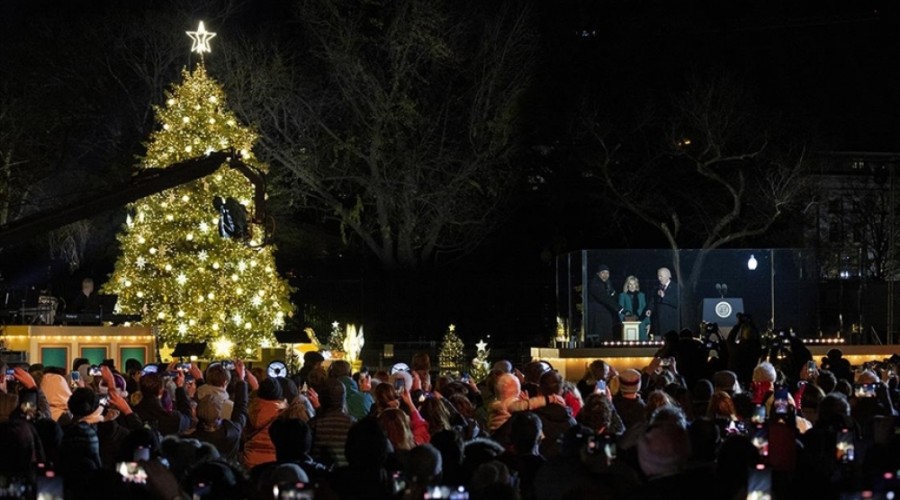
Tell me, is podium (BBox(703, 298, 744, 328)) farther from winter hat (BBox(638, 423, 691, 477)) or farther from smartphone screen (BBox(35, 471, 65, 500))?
smartphone screen (BBox(35, 471, 65, 500))

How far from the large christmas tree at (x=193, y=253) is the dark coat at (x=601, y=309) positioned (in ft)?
24.7

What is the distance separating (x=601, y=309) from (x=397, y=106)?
14097 millimetres

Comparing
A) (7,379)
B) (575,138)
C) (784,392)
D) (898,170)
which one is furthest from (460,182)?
(784,392)

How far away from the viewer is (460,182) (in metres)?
48.1

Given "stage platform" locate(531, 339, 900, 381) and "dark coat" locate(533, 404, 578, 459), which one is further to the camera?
"stage platform" locate(531, 339, 900, 381)

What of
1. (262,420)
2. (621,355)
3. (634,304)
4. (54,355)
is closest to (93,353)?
(54,355)

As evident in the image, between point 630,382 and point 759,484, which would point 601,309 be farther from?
point 759,484

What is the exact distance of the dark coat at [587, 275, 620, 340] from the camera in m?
34.6

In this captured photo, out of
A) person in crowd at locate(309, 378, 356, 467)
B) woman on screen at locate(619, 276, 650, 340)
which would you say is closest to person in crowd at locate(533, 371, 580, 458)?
person in crowd at locate(309, 378, 356, 467)

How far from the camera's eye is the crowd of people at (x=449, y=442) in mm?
8188

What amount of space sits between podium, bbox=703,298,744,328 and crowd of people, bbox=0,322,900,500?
1830 centimetres

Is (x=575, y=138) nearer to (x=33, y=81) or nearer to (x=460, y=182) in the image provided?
(x=460, y=182)

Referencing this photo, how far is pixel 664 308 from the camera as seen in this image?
3494 centimetres

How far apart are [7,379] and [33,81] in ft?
115
